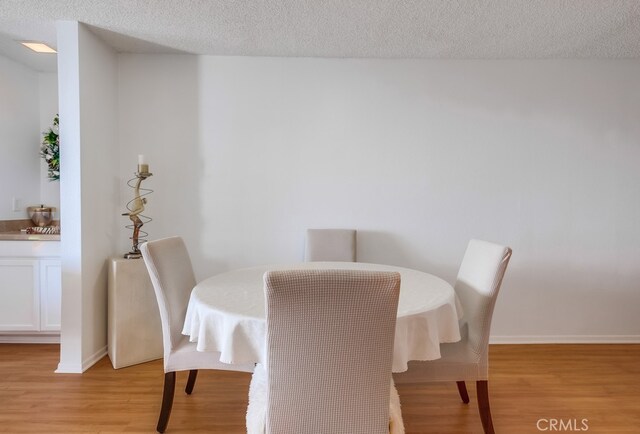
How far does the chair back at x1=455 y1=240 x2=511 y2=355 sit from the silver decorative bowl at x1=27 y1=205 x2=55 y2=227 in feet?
10.8

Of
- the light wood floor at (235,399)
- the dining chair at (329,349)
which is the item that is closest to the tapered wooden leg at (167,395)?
the light wood floor at (235,399)

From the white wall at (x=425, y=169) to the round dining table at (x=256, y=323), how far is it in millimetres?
1418

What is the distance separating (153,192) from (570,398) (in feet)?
10.1

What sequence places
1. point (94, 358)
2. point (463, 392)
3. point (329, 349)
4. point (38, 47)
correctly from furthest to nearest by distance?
point (38, 47) < point (94, 358) < point (463, 392) < point (329, 349)

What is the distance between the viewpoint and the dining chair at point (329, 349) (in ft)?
3.69

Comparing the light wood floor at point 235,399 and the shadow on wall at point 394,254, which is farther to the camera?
the shadow on wall at point 394,254

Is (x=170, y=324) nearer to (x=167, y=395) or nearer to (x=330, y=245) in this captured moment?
(x=167, y=395)

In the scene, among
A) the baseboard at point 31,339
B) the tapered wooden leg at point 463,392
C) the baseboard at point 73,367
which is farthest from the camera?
the baseboard at point 31,339

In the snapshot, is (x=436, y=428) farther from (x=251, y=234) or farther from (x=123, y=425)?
(x=251, y=234)

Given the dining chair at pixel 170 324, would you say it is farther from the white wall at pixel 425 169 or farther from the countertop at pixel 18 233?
the countertop at pixel 18 233

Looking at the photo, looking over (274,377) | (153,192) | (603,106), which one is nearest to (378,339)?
(274,377)

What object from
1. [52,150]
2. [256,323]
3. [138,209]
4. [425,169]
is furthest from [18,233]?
[425,169]

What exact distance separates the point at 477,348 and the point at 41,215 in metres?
3.42

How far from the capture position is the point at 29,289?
2971mm
